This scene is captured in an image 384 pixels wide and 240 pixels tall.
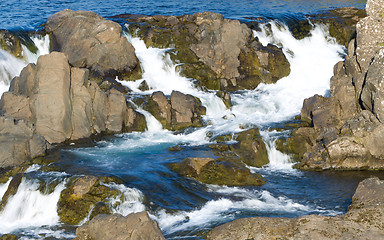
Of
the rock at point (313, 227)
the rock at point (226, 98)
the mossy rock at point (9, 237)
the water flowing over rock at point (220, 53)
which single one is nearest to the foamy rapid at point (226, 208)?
the rock at point (313, 227)

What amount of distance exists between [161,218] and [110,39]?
53.2 ft

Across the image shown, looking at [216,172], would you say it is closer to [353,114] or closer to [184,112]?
[184,112]

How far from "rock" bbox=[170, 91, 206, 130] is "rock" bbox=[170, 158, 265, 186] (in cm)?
584

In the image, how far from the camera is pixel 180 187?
19.1 metres

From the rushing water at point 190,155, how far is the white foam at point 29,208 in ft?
0.11

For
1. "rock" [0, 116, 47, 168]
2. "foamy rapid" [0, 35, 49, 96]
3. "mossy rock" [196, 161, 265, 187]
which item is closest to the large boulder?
"rock" [0, 116, 47, 168]

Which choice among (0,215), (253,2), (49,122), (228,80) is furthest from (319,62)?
(0,215)

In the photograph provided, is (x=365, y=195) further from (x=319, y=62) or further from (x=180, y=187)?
(x=319, y=62)


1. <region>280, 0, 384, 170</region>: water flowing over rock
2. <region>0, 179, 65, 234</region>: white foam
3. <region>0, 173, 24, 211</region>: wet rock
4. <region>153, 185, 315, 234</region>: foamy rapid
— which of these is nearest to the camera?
<region>153, 185, 315, 234</region>: foamy rapid

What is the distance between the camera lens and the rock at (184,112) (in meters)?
26.8

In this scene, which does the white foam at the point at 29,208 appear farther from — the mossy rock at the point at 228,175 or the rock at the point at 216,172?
the mossy rock at the point at 228,175

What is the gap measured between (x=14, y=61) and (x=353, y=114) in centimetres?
1946

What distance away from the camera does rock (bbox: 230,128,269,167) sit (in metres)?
22.6

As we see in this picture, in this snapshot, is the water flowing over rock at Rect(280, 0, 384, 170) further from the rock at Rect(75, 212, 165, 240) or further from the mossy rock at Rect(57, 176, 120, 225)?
the rock at Rect(75, 212, 165, 240)
